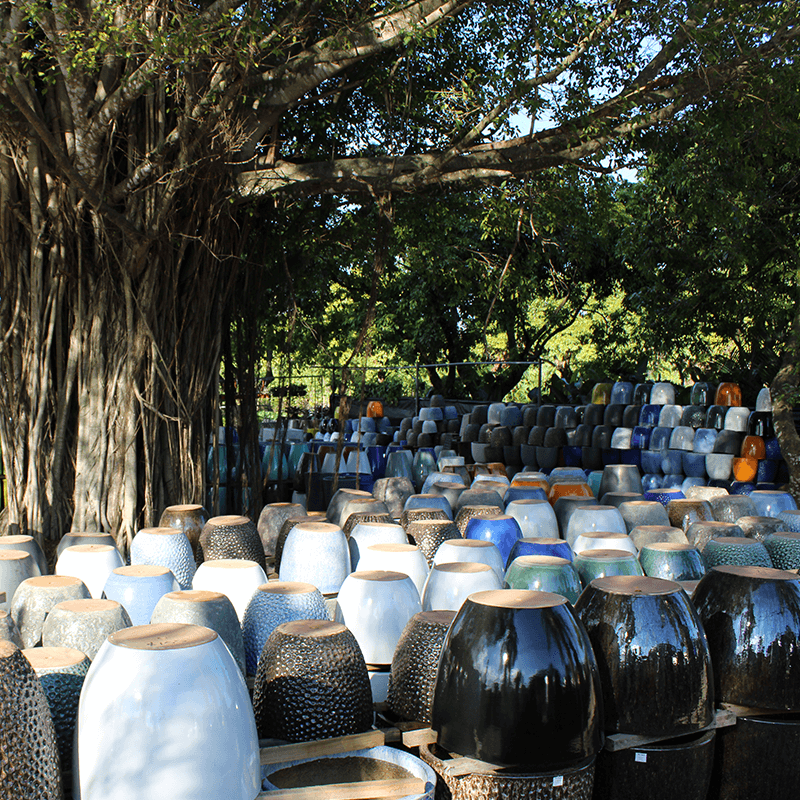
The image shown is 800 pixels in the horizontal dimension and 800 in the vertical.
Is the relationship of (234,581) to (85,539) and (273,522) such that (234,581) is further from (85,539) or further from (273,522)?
(273,522)

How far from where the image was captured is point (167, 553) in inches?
75.9

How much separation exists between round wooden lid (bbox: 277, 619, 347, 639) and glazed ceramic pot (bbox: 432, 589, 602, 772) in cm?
20

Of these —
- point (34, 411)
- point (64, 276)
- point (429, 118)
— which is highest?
point (429, 118)

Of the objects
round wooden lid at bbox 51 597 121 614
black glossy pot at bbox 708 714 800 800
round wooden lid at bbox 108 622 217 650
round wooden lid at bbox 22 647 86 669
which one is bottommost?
black glossy pot at bbox 708 714 800 800

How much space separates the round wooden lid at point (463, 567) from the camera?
1.61 meters

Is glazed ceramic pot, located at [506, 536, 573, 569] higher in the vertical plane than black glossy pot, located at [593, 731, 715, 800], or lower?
higher

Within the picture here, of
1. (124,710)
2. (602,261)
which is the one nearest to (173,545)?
(124,710)

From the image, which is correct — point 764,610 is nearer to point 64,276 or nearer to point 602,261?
point 64,276

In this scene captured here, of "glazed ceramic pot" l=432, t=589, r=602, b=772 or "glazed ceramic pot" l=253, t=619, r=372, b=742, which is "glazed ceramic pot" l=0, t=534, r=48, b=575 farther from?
"glazed ceramic pot" l=432, t=589, r=602, b=772

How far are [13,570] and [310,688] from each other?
84 cm

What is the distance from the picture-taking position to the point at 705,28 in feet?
7.93

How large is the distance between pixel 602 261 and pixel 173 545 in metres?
8.31

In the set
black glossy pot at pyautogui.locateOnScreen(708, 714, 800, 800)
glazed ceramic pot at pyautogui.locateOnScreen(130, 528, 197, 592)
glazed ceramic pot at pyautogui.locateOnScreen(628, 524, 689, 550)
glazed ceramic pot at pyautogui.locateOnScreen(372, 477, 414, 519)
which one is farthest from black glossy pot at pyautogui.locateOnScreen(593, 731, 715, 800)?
glazed ceramic pot at pyautogui.locateOnScreen(372, 477, 414, 519)

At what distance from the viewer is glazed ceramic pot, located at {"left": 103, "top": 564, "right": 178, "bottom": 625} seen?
59.8 inches
